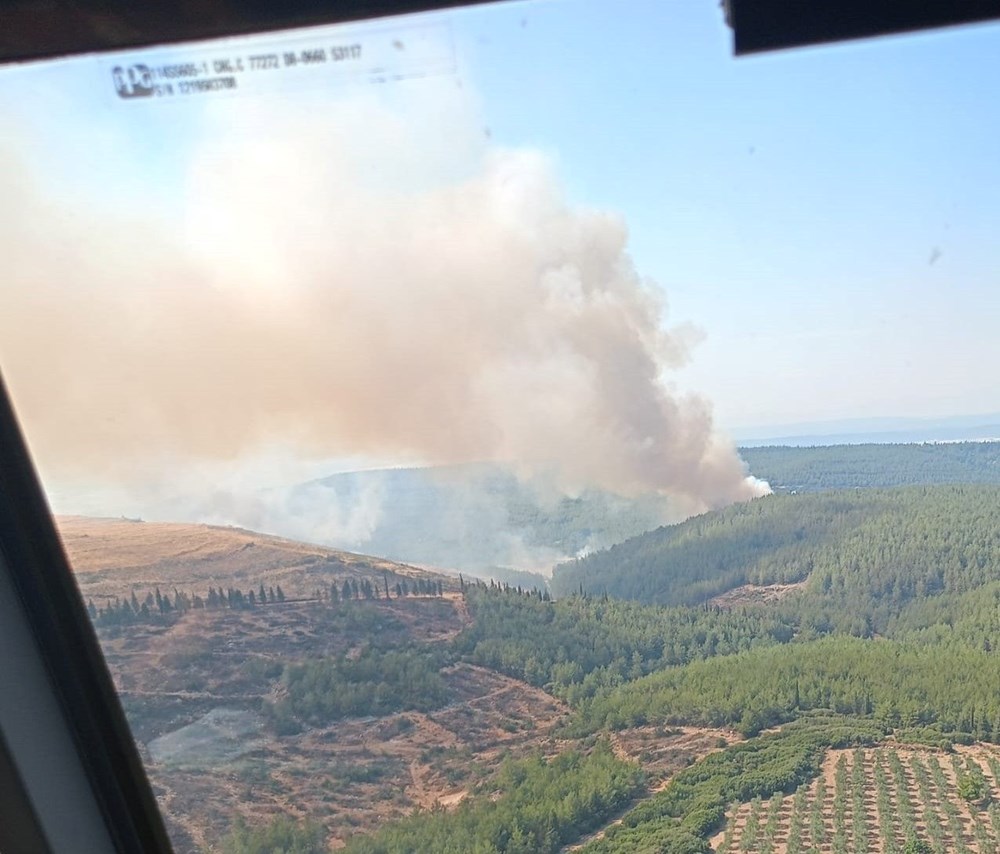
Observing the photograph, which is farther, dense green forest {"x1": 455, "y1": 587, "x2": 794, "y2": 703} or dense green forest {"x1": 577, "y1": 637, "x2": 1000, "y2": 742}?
dense green forest {"x1": 455, "y1": 587, "x2": 794, "y2": 703}

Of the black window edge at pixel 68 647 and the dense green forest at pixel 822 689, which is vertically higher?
the black window edge at pixel 68 647

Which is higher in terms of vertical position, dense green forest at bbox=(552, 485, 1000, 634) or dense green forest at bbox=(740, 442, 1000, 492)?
dense green forest at bbox=(740, 442, 1000, 492)

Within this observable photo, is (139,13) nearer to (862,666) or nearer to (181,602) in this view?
(181,602)

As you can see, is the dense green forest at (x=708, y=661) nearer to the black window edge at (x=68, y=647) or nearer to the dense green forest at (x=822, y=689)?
the dense green forest at (x=822, y=689)

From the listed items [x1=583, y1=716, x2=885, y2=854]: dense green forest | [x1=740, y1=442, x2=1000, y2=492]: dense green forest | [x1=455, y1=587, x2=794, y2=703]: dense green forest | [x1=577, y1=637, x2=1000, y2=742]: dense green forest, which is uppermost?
[x1=740, y1=442, x2=1000, y2=492]: dense green forest

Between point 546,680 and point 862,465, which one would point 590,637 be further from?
point 862,465

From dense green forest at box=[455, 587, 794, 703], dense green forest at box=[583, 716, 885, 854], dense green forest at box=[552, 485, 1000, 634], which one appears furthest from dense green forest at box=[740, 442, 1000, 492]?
dense green forest at box=[583, 716, 885, 854]

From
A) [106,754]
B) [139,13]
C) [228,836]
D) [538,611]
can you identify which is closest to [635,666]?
[538,611]

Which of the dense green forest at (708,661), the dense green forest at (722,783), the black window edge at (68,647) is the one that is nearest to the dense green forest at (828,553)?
the dense green forest at (708,661)

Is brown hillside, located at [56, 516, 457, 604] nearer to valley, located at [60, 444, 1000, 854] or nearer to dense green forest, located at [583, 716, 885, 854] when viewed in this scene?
valley, located at [60, 444, 1000, 854]
